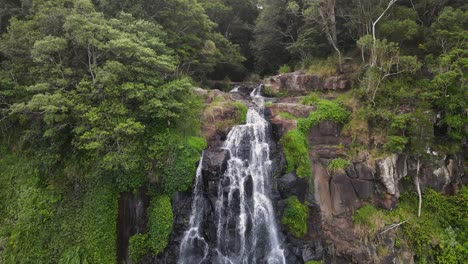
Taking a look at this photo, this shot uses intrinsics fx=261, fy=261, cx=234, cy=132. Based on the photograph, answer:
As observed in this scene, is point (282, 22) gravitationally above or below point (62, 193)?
above

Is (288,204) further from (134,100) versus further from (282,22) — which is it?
(282,22)

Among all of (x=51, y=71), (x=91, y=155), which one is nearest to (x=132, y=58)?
(x=51, y=71)

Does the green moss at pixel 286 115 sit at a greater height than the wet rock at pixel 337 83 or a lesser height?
lesser

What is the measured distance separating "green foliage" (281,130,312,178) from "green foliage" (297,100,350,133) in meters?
0.69

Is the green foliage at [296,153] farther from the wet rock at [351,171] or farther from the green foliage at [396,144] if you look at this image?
the green foliage at [396,144]

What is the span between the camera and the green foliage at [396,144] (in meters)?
12.2

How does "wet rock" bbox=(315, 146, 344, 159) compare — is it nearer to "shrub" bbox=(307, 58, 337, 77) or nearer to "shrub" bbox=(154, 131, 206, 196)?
"shrub" bbox=(154, 131, 206, 196)

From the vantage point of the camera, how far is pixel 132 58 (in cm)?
1335

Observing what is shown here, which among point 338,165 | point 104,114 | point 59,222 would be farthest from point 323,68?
point 59,222

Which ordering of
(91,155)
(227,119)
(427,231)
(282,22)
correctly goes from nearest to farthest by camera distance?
1. (427,231)
2. (91,155)
3. (227,119)
4. (282,22)

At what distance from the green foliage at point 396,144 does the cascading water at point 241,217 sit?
579 cm

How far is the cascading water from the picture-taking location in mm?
11867

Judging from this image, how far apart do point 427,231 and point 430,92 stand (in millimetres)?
6752

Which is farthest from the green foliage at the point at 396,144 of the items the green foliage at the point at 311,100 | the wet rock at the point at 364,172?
the green foliage at the point at 311,100
